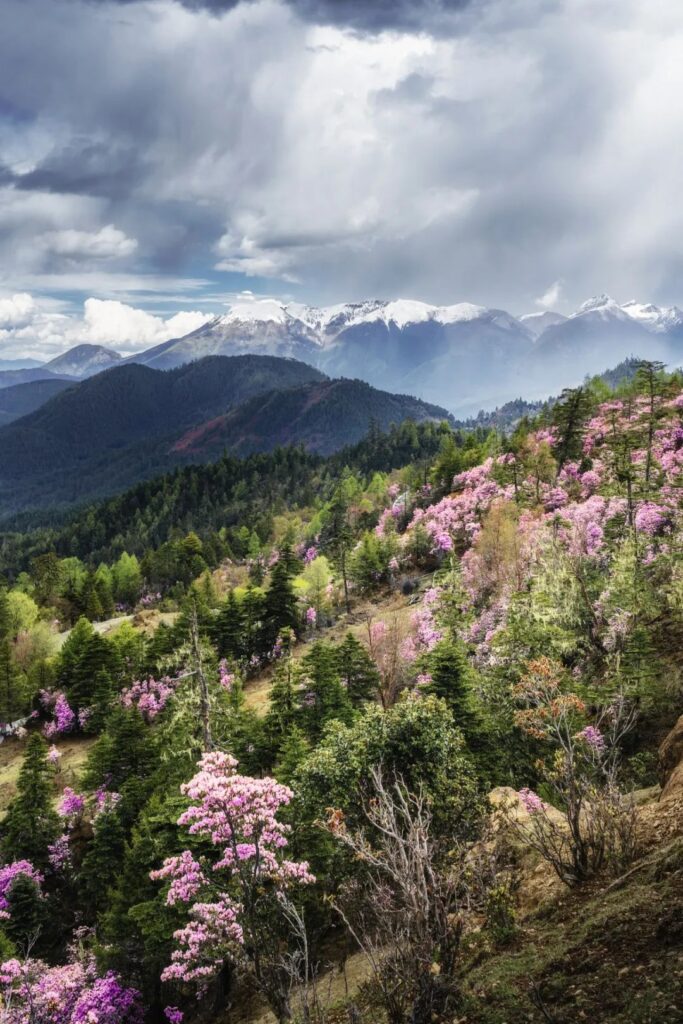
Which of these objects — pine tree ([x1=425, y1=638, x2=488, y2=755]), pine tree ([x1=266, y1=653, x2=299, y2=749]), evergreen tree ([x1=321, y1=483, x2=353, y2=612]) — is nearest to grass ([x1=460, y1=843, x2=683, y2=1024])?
pine tree ([x1=425, y1=638, x2=488, y2=755])

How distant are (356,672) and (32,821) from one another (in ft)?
82.5

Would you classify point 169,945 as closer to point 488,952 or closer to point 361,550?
point 488,952

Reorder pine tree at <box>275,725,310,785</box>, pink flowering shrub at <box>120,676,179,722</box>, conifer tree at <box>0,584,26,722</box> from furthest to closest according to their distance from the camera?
conifer tree at <box>0,584,26,722</box>, pink flowering shrub at <box>120,676,179,722</box>, pine tree at <box>275,725,310,785</box>

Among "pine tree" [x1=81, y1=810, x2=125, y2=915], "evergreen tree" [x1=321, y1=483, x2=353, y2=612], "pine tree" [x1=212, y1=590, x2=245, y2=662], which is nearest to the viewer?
"pine tree" [x1=81, y1=810, x2=125, y2=915]

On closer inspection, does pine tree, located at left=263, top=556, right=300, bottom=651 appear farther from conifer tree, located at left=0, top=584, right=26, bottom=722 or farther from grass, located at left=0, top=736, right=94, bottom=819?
conifer tree, located at left=0, top=584, right=26, bottom=722

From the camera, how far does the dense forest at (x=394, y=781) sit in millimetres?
11180

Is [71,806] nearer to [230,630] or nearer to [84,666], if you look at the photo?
[84,666]

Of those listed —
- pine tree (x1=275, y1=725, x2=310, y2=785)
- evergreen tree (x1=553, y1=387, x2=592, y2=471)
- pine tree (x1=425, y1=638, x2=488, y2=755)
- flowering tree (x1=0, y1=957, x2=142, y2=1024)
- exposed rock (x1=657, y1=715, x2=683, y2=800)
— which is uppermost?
evergreen tree (x1=553, y1=387, x2=592, y2=471)

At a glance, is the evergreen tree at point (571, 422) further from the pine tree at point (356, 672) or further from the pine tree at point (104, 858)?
the pine tree at point (104, 858)

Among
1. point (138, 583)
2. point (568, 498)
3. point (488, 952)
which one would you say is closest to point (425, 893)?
point (488, 952)

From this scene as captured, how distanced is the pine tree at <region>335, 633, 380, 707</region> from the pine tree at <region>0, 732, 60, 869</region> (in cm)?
2305

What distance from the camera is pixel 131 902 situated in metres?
28.1

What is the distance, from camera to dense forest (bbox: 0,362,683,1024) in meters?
11.2

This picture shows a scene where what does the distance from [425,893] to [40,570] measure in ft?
457
